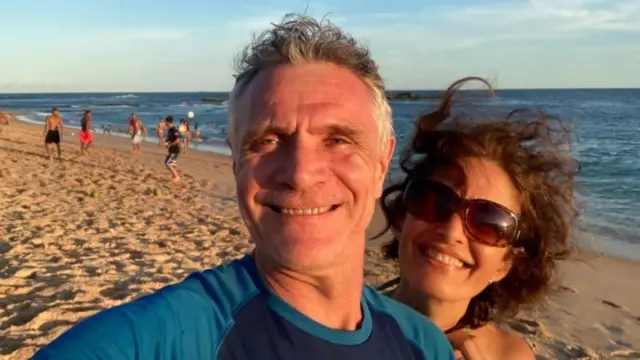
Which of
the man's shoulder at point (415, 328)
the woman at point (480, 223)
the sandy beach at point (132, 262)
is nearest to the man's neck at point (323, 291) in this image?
the man's shoulder at point (415, 328)

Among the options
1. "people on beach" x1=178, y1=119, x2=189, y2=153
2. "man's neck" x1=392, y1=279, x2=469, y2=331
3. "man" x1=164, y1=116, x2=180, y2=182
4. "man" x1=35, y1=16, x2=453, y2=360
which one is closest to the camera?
"man" x1=35, y1=16, x2=453, y2=360

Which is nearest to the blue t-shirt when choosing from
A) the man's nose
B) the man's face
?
the man's face

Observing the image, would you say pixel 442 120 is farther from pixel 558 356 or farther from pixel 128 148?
pixel 128 148

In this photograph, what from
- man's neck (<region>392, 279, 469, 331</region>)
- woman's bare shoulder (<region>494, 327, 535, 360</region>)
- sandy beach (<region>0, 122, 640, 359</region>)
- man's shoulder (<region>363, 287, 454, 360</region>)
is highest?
man's shoulder (<region>363, 287, 454, 360</region>)

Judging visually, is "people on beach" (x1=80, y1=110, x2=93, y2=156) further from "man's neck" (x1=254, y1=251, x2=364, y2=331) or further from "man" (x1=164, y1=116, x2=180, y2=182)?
"man's neck" (x1=254, y1=251, x2=364, y2=331)

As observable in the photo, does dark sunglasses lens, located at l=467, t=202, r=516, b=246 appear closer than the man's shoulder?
No

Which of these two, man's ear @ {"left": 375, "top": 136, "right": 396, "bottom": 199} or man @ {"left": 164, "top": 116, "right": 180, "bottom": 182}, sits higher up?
man's ear @ {"left": 375, "top": 136, "right": 396, "bottom": 199}

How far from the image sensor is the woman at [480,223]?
2.66 meters

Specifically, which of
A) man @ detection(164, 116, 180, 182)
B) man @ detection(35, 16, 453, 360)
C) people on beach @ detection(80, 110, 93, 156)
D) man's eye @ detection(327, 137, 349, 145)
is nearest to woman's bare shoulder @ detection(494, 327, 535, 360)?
man @ detection(35, 16, 453, 360)

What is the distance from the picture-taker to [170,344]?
4.98ft

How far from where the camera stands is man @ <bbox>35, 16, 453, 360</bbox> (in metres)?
1.64

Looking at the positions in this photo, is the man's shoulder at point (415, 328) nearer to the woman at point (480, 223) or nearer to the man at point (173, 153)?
the woman at point (480, 223)

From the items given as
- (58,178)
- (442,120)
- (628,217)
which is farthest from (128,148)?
(442,120)

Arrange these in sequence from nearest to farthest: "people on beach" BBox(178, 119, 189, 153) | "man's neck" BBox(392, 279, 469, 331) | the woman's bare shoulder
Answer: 1. the woman's bare shoulder
2. "man's neck" BBox(392, 279, 469, 331)
3. "people on beach" BBox(178, 119, 189, 153)
